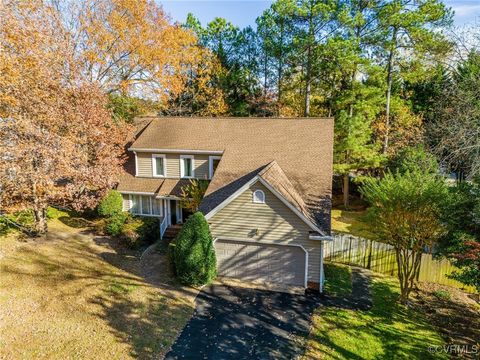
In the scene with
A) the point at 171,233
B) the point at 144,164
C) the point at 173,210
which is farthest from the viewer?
the point at 144,164

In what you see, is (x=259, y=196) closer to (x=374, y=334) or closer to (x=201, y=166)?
(x=374, y=334)

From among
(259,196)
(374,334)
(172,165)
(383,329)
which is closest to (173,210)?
(172,165)

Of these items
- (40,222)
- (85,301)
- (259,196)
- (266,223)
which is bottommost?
(85,301)

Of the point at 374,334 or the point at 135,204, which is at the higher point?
the point at 135,204

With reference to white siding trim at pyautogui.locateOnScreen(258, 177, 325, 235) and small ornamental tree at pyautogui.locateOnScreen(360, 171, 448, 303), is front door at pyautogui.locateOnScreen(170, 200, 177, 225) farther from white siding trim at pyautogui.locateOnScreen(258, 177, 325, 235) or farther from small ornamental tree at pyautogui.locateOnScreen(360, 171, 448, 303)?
small ornamental tree at pyautogui.locateOnScreen(360, 171, 448, 303)

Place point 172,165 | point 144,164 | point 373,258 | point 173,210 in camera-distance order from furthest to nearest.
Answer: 1. point 144,164
2. point 172,165
3. point 173,210
4. point 373,258

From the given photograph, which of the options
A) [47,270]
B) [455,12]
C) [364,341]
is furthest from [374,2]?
[47,270]

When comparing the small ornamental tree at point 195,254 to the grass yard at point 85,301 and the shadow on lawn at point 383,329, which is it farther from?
the shadow on lawn at point 383,329

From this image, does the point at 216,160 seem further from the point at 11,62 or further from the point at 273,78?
the point at 273,78

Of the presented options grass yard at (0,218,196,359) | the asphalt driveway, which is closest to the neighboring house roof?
the asphalt driveway

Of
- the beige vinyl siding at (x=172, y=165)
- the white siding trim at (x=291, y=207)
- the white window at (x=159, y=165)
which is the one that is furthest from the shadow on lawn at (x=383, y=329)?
the white window at (x=159, y=165)
